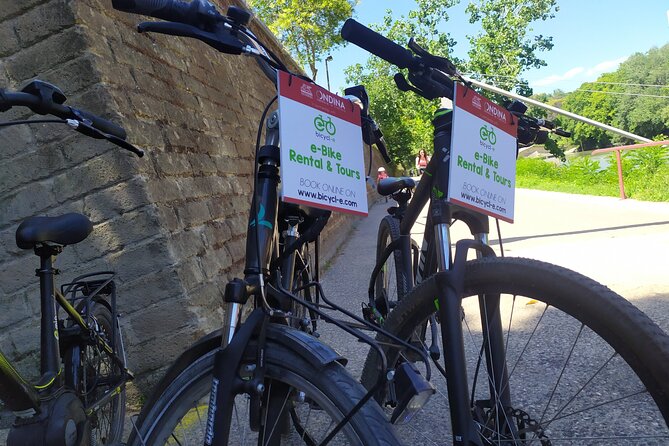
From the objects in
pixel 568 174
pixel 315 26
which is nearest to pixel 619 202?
pixel 568 174

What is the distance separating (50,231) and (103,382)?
0.75m

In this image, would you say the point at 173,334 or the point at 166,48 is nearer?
the point at 173,334

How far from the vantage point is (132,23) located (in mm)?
2973

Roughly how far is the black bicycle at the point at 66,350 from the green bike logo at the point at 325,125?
836mm

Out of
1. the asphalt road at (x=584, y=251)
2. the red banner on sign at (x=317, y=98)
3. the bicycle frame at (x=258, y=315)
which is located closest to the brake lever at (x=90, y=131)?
the bicycle frame at (x=258, y=315)

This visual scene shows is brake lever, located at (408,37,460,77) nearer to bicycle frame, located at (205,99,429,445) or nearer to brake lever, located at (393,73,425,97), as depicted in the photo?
brake lever, located at (393,73,425,97)

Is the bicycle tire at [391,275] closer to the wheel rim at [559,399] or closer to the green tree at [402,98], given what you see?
the wheel rim at [559,399]

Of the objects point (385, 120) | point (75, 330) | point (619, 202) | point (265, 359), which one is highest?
point (385, 120)

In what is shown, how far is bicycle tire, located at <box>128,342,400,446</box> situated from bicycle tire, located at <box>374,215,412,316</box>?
50.8 inches

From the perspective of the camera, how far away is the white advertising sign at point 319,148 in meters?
1.29

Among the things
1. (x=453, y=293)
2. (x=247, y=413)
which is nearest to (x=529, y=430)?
(x=453, y=293)

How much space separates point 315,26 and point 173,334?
24856mm

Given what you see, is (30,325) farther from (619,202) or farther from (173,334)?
(619,202)

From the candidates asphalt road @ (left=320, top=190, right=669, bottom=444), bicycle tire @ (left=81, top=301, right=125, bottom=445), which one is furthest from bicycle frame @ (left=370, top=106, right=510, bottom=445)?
bicycle tire @ (left=81, top=301, right=125, bottom=445)
